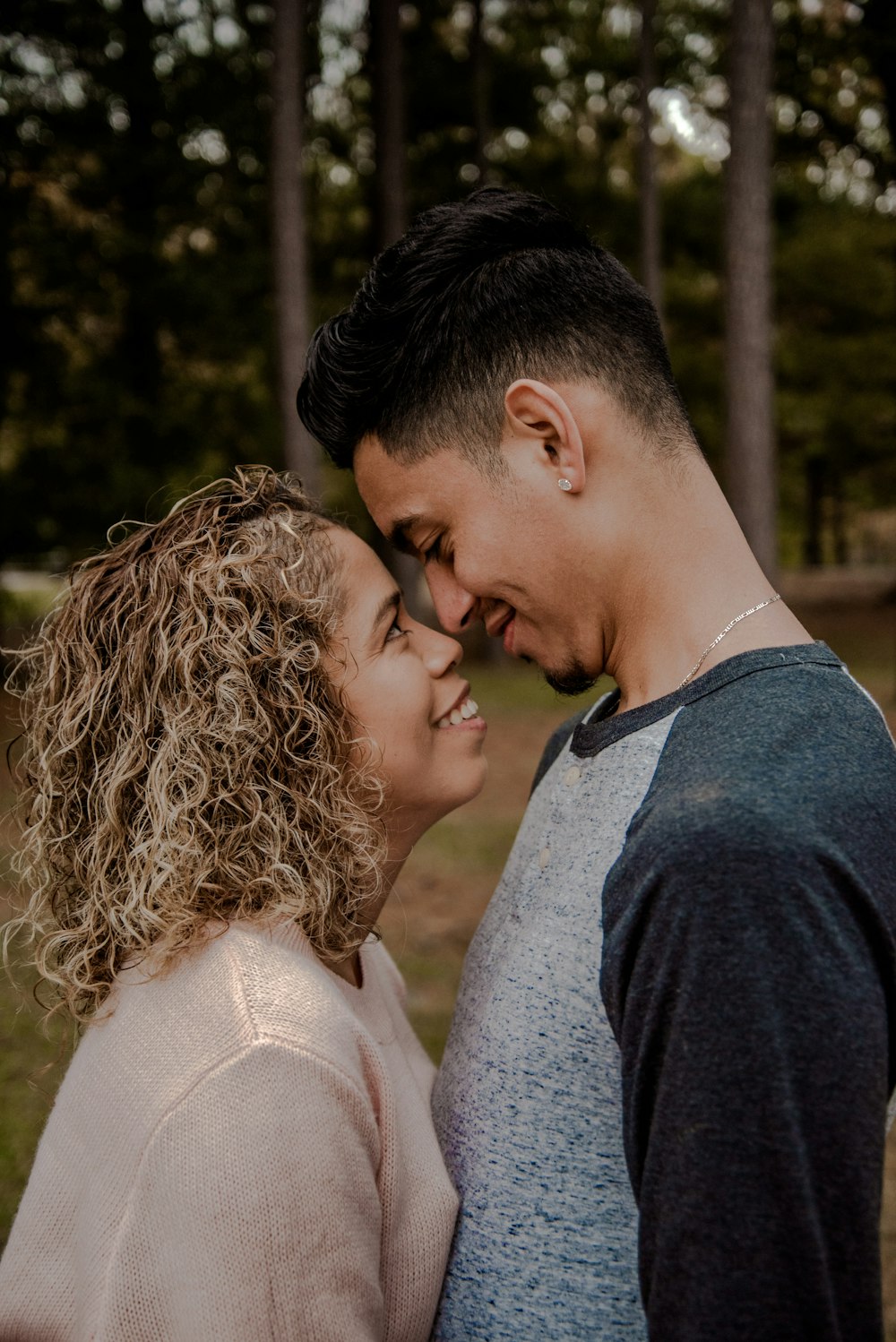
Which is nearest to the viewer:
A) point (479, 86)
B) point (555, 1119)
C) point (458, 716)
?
point (555, 1119)

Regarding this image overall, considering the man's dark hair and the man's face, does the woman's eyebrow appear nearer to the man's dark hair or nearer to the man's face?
the man's face

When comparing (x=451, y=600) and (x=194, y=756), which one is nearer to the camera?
(x=194, y=756)

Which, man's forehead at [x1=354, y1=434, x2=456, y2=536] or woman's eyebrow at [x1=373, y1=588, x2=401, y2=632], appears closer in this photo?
man's forehead at [x1=354, y1=434, x2=456, y2=536]

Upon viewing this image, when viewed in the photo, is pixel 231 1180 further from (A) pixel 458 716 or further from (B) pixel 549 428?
(B) pixel 549 428

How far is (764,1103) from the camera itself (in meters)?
1.17

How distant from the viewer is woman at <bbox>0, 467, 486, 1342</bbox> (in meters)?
1.52

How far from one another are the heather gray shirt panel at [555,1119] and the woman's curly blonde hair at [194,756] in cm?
40

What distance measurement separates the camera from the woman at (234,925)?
4.99 ft

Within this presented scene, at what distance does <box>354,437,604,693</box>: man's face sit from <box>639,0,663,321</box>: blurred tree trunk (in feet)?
46.9

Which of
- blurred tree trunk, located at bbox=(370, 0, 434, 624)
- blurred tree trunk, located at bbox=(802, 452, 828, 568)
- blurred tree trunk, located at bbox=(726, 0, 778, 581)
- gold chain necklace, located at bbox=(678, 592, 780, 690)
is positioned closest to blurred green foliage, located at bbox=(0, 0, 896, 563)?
blurred tree trunk, located at bbox=(370, 0, 434, 624)

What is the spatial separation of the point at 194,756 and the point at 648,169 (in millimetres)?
15718

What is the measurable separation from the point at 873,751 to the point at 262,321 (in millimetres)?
15352

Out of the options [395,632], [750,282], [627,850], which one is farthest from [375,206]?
[627,850]

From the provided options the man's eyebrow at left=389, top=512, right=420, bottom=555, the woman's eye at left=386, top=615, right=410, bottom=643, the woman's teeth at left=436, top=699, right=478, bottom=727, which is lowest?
the woman's teeth at left=436, top=699, right=478, bottom=727
